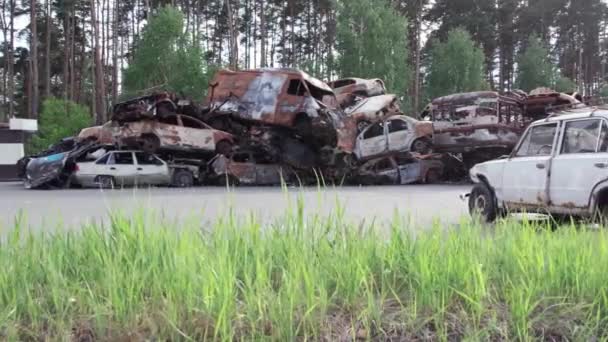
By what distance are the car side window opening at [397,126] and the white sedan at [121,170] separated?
7.90 meters

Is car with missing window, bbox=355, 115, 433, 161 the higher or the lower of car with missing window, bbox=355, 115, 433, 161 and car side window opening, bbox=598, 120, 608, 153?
the higher

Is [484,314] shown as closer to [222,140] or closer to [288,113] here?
[288,113]

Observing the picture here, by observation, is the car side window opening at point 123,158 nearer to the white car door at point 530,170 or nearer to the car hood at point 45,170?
the car hood at point 45,170

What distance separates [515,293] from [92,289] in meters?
2.21

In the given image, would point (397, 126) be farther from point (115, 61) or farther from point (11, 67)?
point (11, 67)

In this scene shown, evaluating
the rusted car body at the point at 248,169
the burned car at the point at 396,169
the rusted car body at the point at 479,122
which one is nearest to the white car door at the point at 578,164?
the rusted car body at the point at 479,122

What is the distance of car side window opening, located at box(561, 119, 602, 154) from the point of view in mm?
7391

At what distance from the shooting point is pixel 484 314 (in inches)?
113

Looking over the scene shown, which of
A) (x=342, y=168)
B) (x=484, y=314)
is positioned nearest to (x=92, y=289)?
(x=484, y=314)

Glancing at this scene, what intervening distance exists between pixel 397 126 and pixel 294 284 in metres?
18.0

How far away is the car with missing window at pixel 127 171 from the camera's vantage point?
1811cm

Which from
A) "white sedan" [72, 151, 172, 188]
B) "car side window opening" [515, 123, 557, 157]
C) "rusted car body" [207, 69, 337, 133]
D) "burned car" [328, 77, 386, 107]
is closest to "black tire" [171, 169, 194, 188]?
"white sedan" [72, 151, 172, 188]

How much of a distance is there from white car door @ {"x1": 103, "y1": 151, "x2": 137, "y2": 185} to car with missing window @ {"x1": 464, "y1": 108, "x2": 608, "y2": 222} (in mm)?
12607

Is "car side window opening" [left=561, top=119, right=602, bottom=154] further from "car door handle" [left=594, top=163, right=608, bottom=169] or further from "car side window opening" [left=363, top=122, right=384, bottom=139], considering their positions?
"car side window opening" [left=363, top=122, right=384, bottom=139]
